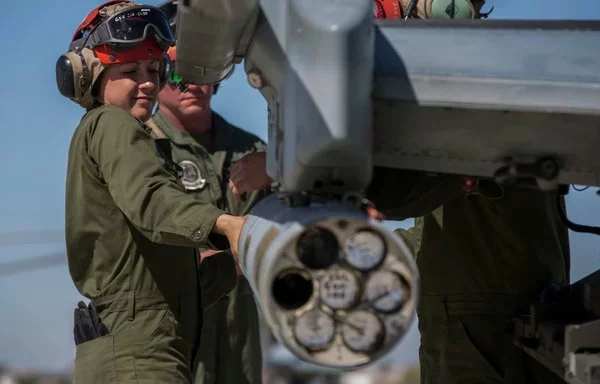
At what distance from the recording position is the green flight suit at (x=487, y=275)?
4.68 metres

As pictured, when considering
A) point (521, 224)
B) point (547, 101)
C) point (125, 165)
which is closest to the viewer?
point (547, 101)

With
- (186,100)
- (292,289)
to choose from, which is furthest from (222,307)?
(292,289)

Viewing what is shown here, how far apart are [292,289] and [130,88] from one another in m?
2.13

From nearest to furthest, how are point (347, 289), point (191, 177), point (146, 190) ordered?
1. point (347, 289)
2. point (146, 190)
3. point (191, 177)

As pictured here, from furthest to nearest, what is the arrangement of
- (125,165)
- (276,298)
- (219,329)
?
(219,329), (125,165), (276,298)

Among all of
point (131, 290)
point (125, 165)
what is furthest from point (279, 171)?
point (131, 290)

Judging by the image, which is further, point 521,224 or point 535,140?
point 521,224

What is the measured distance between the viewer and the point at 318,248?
9.27ft

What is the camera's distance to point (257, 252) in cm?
296

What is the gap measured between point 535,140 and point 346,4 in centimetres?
71

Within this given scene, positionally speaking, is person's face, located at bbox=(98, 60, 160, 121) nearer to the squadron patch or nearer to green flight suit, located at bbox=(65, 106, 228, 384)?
green flight suit, located at bbox=(65, 106, 228, 384)

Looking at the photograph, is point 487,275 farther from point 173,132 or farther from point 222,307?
point 173,132

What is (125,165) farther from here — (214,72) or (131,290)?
(214,72)

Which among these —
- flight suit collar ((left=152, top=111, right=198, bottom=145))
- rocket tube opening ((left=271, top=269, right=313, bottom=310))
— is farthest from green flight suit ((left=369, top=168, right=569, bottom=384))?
flight suit collar ((left=152, top=111, right=198, bottom=145))
